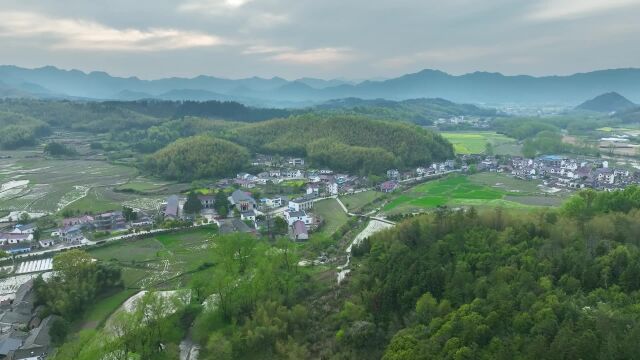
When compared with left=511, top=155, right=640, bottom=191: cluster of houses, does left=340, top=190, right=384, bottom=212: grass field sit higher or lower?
lower

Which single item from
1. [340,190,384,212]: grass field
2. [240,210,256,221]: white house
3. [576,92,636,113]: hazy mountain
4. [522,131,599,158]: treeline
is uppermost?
[576,92,636,113]: hazy mountain

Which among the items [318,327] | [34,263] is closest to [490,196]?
[318,327]

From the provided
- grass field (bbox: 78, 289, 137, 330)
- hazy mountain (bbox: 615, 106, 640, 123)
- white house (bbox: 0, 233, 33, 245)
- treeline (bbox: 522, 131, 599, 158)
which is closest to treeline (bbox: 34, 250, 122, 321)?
grass field (bbox: 78, 289, 137, 330)

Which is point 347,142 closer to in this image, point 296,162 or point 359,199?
point 296,162

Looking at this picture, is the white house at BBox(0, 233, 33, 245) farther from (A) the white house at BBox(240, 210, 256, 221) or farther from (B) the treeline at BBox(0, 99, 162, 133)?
(B) the treeline at BBox(0, 99, 162, 133)

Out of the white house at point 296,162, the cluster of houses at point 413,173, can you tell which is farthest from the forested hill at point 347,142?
the cluster of houses at point 413,173

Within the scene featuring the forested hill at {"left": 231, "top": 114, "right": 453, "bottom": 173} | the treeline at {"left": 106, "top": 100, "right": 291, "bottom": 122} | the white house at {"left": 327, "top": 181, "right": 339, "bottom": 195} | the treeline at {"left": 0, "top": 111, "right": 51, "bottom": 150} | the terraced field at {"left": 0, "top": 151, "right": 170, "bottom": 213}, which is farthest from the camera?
the treeline at {"left": 106, "top": 100, "right": 291, "bottom": 122}

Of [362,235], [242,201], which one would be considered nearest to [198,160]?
[242,201]
